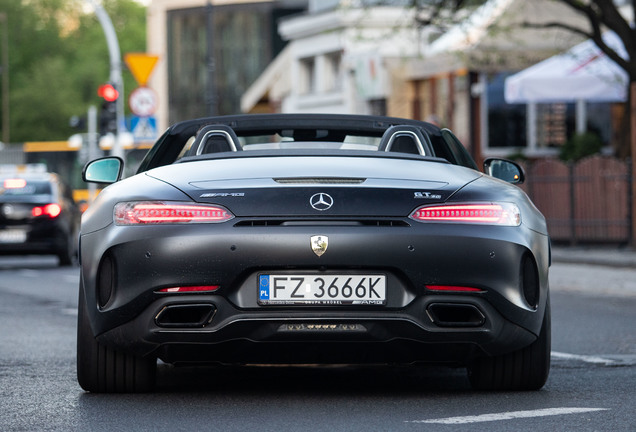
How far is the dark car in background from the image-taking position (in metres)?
23.2

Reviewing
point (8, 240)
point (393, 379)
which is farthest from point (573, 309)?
point (8, 240)

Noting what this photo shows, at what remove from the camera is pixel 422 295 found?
632 cm

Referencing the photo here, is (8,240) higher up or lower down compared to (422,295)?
lower down

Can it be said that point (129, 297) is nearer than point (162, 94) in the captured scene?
Yes

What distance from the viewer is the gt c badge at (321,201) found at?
631 centimetres

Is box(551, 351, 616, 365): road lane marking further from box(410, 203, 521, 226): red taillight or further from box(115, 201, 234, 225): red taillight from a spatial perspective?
box(115, 201, 234, 225): red taillight

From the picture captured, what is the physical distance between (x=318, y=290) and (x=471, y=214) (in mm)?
719

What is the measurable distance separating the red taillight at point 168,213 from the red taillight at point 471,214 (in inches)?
31.5

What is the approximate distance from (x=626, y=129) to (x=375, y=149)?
16123 mm

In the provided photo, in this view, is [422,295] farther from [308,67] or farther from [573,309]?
[308,67]

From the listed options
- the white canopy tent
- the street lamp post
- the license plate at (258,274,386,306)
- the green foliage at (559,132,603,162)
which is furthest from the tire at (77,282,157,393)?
the street lamp post

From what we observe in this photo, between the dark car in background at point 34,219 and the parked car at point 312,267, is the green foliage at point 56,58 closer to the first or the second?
the dark car in background at point 34,219

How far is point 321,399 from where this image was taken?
679 centimetres

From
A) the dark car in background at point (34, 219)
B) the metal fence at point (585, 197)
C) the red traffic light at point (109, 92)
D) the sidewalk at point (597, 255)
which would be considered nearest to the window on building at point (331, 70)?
the red traffic light at point (109, 92)
